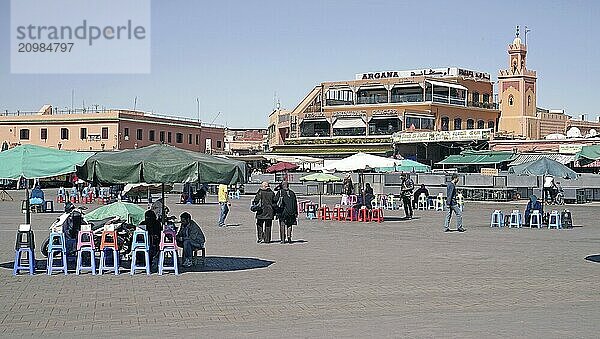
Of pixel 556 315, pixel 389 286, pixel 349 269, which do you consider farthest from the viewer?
pixel 349 269

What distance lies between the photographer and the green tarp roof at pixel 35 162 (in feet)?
46.3

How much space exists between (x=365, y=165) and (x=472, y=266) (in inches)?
571

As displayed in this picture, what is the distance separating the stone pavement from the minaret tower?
59.5m

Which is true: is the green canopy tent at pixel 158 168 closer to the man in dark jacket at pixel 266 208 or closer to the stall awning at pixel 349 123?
the man in dark jacket at pixel 266 208

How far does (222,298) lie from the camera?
11734 mm

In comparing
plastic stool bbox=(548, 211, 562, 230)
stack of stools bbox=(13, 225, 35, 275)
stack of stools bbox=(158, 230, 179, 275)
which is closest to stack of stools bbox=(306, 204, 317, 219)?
plastic stool bbox=(548, 211, 562, 230)

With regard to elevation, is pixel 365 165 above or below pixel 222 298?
above

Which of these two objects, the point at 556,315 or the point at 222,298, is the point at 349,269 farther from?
the point at 556,315

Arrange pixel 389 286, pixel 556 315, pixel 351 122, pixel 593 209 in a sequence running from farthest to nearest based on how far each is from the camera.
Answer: pixel 351 122
pixel 593 209
pixel 389 286
pixel 556 315

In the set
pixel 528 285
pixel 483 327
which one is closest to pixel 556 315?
pixel 483 327

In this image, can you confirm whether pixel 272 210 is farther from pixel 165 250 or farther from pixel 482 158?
pixel 482 158

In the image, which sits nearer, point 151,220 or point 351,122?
point 151,220

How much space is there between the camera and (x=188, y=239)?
50.8ft


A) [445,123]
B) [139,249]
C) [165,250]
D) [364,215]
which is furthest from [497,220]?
[445,123]
